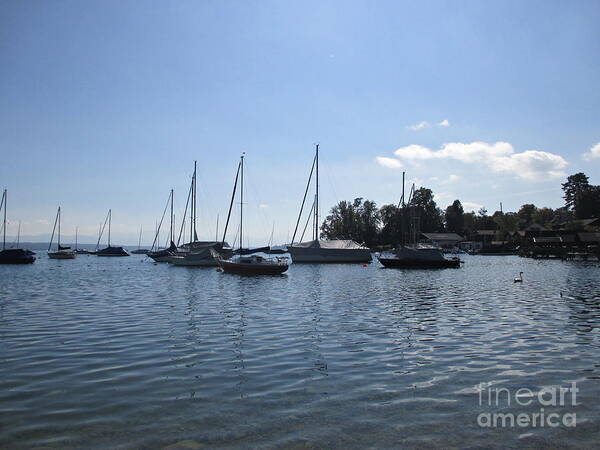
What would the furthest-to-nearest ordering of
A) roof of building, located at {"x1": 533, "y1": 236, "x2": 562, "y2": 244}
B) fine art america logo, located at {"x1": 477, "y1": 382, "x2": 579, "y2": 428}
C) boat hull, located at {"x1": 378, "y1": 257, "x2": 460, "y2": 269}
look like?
roof of building, located at {"x1": 533, "y1": 236, "x2": 562, "y2": 244}
boat hull, located at {"x1": 378, "y1": 257, "x2": 460, "y2": 269}
fine art america logo, located at {"x1": 477, "y1": 382, "x2": 579, "y2": 428}

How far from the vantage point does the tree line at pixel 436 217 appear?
494 feet

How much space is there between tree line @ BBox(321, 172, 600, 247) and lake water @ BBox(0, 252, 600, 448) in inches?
4895

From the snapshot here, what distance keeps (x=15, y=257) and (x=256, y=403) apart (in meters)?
87.8

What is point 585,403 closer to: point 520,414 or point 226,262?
point 520,414

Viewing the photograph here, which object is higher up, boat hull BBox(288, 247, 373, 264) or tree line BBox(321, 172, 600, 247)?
tree line BBox(321, 172, 600, 247)

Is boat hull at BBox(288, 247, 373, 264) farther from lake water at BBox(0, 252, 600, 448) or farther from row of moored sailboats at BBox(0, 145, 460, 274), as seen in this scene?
lake water at BBox(0, 252, 600, 448)

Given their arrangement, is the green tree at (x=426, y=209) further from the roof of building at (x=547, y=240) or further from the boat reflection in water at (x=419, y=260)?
the boat reflection in water at (x=419, y=260)

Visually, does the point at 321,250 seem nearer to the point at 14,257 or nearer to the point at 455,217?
the point at 14,257

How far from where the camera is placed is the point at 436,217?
185 m

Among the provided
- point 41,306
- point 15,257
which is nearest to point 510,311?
point 41,306

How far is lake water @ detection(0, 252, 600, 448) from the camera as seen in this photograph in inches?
316

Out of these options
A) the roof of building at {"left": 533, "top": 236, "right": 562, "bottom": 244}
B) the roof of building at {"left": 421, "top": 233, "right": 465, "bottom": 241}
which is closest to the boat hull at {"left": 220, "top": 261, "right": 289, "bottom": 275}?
the roof of building at {"left": 533, "top": 236, "right": 562, "bottom": 244}

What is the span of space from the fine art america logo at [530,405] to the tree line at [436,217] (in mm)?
132496

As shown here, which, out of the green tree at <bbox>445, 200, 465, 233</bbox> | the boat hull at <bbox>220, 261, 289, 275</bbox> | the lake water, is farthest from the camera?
the green tree at <bbox>445, 200, 465, 233</bbox>
